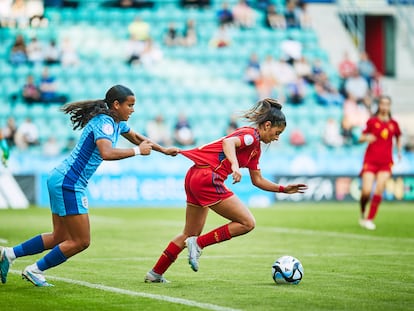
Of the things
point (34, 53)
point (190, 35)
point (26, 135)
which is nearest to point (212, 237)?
point (26, 135)

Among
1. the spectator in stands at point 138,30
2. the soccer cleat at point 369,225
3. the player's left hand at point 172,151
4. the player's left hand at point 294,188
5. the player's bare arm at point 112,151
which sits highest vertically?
the spectator in stands at point 138,30

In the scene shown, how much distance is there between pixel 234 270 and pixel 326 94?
2137 cm

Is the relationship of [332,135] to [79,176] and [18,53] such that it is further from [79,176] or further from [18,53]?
[79,176]

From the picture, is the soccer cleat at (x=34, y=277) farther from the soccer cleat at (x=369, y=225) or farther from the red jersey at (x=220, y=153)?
the soccer cleat at (x=369, y=225)

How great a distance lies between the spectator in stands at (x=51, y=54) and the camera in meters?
31.4

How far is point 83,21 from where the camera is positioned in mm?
33438

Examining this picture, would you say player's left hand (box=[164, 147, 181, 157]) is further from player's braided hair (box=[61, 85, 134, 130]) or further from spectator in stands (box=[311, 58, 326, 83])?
spectator in stands (box=[311, 58, 326, 83])

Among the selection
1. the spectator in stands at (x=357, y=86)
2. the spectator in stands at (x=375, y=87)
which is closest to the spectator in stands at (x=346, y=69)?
the spectator in stands at (x=357, y=86)

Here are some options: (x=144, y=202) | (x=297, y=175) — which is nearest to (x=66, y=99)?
(x=144, y=202)

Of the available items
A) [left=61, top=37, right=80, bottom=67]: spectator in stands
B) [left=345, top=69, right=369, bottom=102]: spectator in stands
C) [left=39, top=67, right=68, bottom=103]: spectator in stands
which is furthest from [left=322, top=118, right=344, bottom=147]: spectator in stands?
[left=61, top=37, right=80, bottom=67]: spectator in stands

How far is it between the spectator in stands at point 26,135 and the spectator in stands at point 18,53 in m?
3.36

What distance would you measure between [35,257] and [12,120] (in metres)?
15.3

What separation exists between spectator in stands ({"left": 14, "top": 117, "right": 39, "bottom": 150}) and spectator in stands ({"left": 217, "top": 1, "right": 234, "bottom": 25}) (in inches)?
335

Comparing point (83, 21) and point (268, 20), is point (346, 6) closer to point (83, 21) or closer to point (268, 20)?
point (268, 20)
